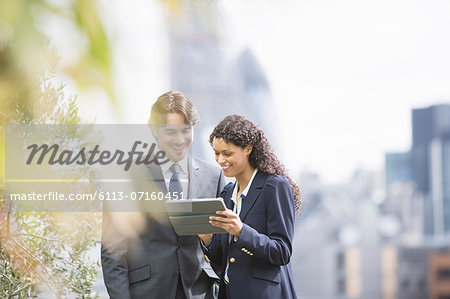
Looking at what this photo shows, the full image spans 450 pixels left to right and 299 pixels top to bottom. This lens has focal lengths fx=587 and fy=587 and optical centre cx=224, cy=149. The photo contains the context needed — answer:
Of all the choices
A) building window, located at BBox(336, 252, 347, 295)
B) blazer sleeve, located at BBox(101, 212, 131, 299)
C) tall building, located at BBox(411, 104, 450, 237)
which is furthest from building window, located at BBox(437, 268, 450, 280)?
blazer sleeve, located at BBox(101, 212, 131, 299)

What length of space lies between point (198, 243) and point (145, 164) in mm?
348

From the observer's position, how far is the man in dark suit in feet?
6.61

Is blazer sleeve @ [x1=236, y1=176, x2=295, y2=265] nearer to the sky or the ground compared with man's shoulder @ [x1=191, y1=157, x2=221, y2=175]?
nearer to the ground

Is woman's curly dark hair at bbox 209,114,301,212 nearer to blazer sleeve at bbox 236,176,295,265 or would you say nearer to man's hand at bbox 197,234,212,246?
blazer sleeve at bbox 236,176,295,265

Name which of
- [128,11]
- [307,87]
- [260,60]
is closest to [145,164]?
[128,11]

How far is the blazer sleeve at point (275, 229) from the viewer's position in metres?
1.77

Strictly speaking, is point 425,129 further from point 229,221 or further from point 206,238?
point 229,221

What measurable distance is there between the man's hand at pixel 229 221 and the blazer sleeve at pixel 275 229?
0.02 metres

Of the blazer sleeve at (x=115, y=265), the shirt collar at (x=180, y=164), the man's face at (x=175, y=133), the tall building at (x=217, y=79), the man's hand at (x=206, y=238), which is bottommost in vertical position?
the blazer sleeve at (x=115, y=265)

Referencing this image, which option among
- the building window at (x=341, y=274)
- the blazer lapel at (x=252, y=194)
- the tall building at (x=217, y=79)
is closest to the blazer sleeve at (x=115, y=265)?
the blazer lapel at (x=252, y=194)

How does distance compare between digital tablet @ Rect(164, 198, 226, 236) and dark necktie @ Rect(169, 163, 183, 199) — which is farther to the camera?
dark necktie @ Rect(169, 163, 183, 199)

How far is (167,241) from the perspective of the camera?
208 cm

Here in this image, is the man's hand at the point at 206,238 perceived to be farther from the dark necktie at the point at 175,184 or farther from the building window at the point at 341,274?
the building window at the point at 341,274

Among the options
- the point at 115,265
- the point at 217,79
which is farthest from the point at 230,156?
the point at 217,79
